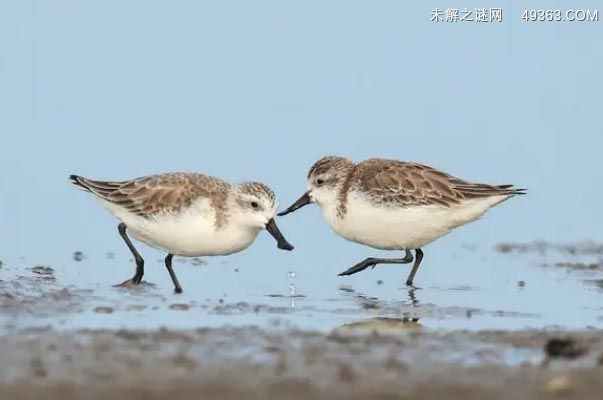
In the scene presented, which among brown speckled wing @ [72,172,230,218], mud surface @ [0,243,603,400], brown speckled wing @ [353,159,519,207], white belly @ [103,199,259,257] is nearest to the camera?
mud surface @ [0,243,603,400]

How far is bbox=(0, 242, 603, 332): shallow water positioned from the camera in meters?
10.7

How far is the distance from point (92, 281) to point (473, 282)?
3.66m

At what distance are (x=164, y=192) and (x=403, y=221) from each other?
234cm

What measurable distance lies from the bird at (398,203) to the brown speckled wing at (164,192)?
4.21ft

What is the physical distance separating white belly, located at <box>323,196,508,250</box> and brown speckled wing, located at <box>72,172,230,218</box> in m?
1.35

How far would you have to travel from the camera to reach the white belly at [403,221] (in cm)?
1355

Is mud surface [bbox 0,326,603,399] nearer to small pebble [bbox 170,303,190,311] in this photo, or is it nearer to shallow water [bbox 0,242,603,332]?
shallow water [bbox 0,242,603,332]

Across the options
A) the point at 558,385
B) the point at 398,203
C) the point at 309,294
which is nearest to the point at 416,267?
the point at 398,203

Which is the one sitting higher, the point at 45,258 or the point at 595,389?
the point at 45,258

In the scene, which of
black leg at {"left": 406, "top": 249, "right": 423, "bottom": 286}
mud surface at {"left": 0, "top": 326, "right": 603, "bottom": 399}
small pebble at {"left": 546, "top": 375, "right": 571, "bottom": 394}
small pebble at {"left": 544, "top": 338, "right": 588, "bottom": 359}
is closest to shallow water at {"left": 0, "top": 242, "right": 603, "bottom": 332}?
black leg at {"left": 406, "top": 249, "right": 423, "bottom": 286}

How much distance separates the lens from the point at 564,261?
1495 centimetres

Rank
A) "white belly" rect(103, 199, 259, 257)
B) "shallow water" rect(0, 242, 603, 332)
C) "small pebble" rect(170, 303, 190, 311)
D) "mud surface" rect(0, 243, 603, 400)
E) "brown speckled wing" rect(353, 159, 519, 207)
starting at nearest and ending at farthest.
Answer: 1. "mud surface" rect(0, 243, 603, 400)
2. "shallow water" rect(0, 242, 603, 332)
3. "small pebble" rect(170, 303, 190, 311)
4. "white belly" rect(103, 199, 259, 257)
5. "brown speckled wing" rect(353, 159, 519, 207)

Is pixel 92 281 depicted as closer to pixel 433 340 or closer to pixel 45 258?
pixel 45 258

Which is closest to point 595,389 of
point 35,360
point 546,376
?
point 546,376
